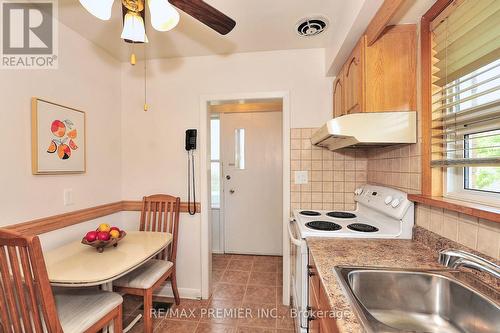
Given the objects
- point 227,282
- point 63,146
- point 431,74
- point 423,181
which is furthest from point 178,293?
point 431,74

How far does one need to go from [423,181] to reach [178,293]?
2.23 m

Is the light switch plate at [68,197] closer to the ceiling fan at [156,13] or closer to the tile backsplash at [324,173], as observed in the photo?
the ceiling fan at [156,13]

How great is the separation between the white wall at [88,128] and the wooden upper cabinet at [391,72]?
2.14 metres

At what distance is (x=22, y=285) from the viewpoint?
1.07 metres

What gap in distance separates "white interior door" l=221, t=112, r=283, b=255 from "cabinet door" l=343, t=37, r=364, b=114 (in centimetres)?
157

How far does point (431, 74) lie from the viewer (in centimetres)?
126

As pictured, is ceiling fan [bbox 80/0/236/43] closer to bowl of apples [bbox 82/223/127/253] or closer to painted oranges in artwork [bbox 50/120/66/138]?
painted oranges in artwork [bbox 50/120/66/138]

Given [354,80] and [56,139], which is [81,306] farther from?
[354,80]

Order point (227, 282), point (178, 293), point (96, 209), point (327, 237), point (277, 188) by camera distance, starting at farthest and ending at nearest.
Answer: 1. point (277, 188)
2. point (227, 282)
3. point (178, 293)
4. point (96, 209)
5. point (327, 237)

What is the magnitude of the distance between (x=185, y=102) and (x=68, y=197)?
1.26 m

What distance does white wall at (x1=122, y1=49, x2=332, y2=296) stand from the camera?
2145 mm

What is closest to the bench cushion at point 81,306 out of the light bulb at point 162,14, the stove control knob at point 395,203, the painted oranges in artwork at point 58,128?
the painted oranges in artwork at point 58,128

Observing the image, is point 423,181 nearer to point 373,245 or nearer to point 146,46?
point 373,245

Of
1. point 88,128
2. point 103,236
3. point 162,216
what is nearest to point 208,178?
point 162,216
